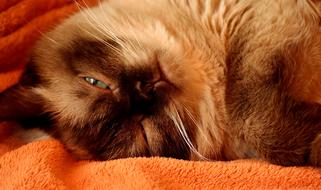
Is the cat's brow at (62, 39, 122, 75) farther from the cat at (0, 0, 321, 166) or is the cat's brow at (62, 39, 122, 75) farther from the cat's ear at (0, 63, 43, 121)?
the cat's ear at (0, 63, 43, 121)

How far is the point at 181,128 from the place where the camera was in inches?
48.6

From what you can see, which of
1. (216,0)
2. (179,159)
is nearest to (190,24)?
(216,0)

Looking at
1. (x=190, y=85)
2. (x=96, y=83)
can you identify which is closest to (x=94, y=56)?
(x=96, y=83)

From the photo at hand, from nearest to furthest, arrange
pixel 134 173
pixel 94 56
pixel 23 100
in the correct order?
pixel 134 173, pixel 94 56, pixel 23 100

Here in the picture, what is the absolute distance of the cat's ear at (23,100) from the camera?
1342mm

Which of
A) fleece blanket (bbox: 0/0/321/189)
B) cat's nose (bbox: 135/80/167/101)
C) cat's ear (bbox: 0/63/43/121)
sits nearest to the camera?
fleece blanket (bbox: 0/0/321/189)

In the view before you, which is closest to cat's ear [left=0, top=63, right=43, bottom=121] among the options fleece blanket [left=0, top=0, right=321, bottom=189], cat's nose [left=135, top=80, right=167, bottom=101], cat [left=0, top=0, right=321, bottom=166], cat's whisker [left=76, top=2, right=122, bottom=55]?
cat [left=0, top=0, right=321, bottom=166]

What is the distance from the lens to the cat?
1162 mm

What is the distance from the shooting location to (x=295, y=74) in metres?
1.17

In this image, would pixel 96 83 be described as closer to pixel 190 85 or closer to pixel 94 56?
pixel 94 56

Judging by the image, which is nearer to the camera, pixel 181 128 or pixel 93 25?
pixel 181 128

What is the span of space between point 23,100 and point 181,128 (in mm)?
483

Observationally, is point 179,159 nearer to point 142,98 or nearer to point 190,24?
point 142,98

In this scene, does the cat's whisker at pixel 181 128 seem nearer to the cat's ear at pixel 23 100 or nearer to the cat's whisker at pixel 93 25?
the cat's whisker at pixel 93 25
